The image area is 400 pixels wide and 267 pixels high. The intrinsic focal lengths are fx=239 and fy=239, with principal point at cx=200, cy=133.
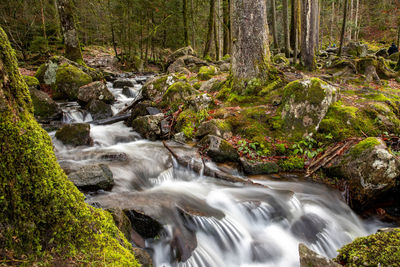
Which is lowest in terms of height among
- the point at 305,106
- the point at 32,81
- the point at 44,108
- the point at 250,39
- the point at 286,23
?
the point at 44,108

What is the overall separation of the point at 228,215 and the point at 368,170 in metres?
2.99

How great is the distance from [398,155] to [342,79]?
6275 millimetres

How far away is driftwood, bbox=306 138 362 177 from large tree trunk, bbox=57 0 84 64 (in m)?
13.5

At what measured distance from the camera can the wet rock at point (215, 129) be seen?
6602 mm

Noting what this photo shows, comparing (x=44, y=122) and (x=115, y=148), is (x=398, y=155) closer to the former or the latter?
(x=115, y=148)

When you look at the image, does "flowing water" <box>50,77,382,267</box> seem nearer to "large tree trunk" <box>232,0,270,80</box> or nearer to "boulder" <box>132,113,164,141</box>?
"boulder" <box>132,113,164,141</box>

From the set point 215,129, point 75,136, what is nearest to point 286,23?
point 215,129

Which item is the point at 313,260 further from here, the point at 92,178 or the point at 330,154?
the point at 330,154

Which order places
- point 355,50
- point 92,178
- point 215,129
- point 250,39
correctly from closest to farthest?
point 92,178, point 215,129, point 250,39, point 355,50

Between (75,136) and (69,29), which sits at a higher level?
(69,29)

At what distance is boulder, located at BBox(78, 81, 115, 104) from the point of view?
10164 mm

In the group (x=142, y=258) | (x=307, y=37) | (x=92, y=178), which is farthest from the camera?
(x=307, y=37)

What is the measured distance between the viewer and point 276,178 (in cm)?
560

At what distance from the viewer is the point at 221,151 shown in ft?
19.4
